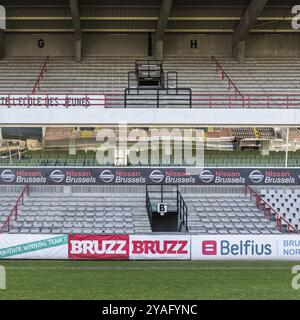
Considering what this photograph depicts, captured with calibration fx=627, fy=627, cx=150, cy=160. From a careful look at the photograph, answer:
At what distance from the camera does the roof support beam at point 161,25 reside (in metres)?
27.7

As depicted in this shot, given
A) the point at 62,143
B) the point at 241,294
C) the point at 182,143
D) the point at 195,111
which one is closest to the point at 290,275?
the point at 241,294

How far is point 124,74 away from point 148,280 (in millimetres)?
16123

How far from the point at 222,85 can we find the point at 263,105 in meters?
3.30

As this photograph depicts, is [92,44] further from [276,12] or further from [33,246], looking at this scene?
[33,246]

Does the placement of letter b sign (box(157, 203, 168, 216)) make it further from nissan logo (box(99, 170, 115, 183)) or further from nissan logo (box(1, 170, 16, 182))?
nissan logo (box(1, 170, 16, 182))

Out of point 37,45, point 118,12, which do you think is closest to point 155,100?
point 118,12

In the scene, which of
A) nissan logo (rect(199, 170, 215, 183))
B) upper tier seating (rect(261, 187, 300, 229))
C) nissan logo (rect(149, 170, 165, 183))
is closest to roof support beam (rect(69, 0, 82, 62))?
nissan logo (rect(149, 170, 165, 183))

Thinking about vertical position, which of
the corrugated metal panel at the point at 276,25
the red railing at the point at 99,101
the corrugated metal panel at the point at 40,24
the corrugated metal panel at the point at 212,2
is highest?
the corrugated metal panel at the point at 212,2

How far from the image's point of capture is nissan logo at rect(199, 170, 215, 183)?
75.4 ft

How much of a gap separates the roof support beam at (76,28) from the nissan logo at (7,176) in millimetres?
8810

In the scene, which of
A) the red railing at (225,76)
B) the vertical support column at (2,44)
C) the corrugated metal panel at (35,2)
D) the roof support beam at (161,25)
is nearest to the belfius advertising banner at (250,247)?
the red railing at (225,76)

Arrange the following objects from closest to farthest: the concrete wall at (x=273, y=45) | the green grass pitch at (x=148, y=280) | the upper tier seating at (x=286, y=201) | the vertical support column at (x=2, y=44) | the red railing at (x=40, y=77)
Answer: the green grass pitch at (x=148, y=280) → the upper tier seating at (x=286, y=201) → the red railing at (x=40, y=77) → the vertical support column at (x=2, y=44) → the concrete wall at (x=273, y=45)

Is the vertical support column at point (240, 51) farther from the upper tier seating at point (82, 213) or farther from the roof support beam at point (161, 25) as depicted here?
the upper tier seating at point (82, 213)
